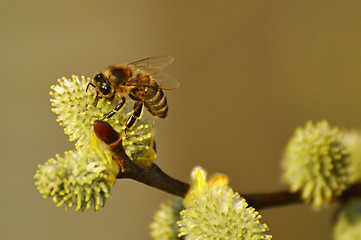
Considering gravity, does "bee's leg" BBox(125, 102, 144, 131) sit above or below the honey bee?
below

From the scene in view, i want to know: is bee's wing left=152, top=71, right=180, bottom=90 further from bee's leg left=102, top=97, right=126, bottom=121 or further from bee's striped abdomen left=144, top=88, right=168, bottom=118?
bee's leg left=102, top=97, right=126, bottom=121

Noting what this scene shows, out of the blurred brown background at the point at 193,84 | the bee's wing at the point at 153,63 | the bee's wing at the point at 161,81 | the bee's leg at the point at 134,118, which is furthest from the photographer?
the blurred brown background at the point at 193,84

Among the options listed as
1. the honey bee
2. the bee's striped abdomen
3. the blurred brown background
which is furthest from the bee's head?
the blurred brown background

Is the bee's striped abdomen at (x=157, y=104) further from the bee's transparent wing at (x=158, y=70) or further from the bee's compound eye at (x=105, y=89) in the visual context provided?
the bee's compound eye at (x=105, y=89)

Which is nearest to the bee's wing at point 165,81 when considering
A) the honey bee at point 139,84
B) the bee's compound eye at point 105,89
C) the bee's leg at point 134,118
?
the honey bee at point 139,84

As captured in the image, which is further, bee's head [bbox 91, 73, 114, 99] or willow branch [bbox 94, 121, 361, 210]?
bee's head [bbox 91, 73, 114, 99]

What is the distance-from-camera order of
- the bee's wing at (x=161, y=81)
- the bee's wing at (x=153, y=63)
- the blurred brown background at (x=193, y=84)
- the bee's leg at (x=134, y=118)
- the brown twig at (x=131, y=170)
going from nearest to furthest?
the brown twig at (x=131, y=170)
the bee's leg at (x=134, y=118)
the bee's wing at (x=161, y=81)
the bee's wing at (x=153, y=63)
the blurred brown background at (x=193, y=84)

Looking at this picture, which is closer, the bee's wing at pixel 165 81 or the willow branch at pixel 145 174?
the willow branch at pixel 145 174
